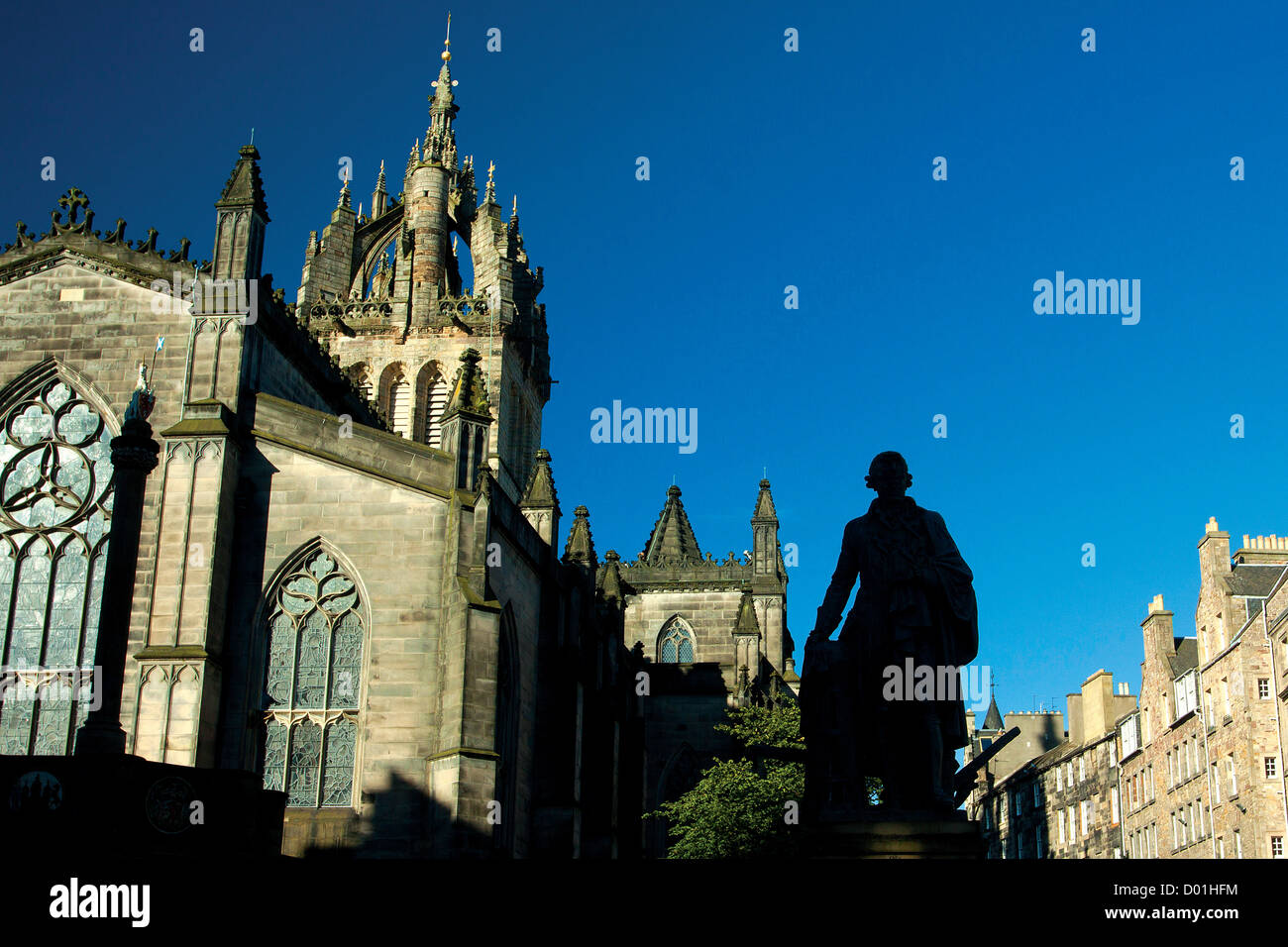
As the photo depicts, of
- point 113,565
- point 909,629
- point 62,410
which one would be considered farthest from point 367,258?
point 909,629

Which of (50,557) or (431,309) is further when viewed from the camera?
(431,309)

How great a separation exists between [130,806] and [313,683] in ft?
26.8

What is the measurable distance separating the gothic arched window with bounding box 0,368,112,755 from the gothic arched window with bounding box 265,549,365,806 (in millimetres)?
3334

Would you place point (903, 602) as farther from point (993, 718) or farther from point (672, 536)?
point (993, 718)

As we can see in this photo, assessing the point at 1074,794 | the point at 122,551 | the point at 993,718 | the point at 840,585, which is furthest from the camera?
the point at 993,718

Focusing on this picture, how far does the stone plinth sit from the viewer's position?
1591 centimetres

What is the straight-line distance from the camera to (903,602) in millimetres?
10047

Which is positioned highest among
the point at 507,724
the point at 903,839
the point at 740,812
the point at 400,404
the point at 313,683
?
the point at 400,404

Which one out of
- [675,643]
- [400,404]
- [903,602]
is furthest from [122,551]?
[400,404]

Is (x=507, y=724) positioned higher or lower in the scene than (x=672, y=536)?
lower

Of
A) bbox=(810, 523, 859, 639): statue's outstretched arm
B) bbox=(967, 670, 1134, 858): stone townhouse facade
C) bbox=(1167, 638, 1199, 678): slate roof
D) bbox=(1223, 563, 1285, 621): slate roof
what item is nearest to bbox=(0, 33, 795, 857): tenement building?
bbox=(810, 523, 859, 639): statue's outstretched arm

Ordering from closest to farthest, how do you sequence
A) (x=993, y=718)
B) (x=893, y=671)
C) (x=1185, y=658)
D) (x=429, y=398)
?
1. (x=893, y=671)
2. (x=429, y=398)
3. (x=1185, y=658)
4. (x=993, y=718)
